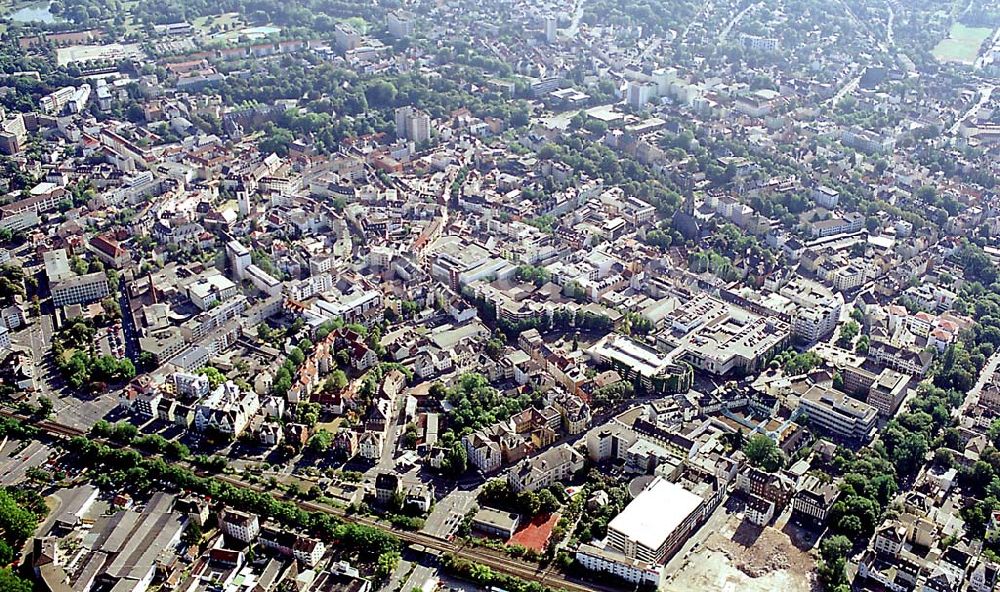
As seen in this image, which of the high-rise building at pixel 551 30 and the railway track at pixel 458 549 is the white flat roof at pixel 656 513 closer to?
the railway track at pixel 458 549

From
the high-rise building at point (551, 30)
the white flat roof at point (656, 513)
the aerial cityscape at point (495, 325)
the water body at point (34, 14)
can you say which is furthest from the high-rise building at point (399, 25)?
the white flat roof at point (656, 513)

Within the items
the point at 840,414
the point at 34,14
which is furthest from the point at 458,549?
the point at 34,14

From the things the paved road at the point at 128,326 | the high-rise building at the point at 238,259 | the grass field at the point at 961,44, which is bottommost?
the paved road at the point at 128,326

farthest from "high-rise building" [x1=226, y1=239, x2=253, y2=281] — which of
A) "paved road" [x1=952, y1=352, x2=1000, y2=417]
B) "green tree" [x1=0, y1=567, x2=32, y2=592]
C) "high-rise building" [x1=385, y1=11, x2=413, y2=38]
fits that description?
"high-rise building" [x1=385, y1=11, x2=413, y2=38]

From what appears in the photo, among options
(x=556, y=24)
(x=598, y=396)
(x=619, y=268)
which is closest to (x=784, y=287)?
(x=619, y=268)

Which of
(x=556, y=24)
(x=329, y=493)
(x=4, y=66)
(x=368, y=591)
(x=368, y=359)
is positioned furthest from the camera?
(x=556, y=24)

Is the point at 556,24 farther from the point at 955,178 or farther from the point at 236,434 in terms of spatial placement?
the point at 236,434

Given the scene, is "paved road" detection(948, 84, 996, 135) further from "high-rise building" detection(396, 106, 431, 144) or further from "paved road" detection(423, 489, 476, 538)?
"paved road" detection(423, 489, 476, 538)

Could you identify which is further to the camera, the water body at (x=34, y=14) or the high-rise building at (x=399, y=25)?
the water body at (x=34, y=14)
